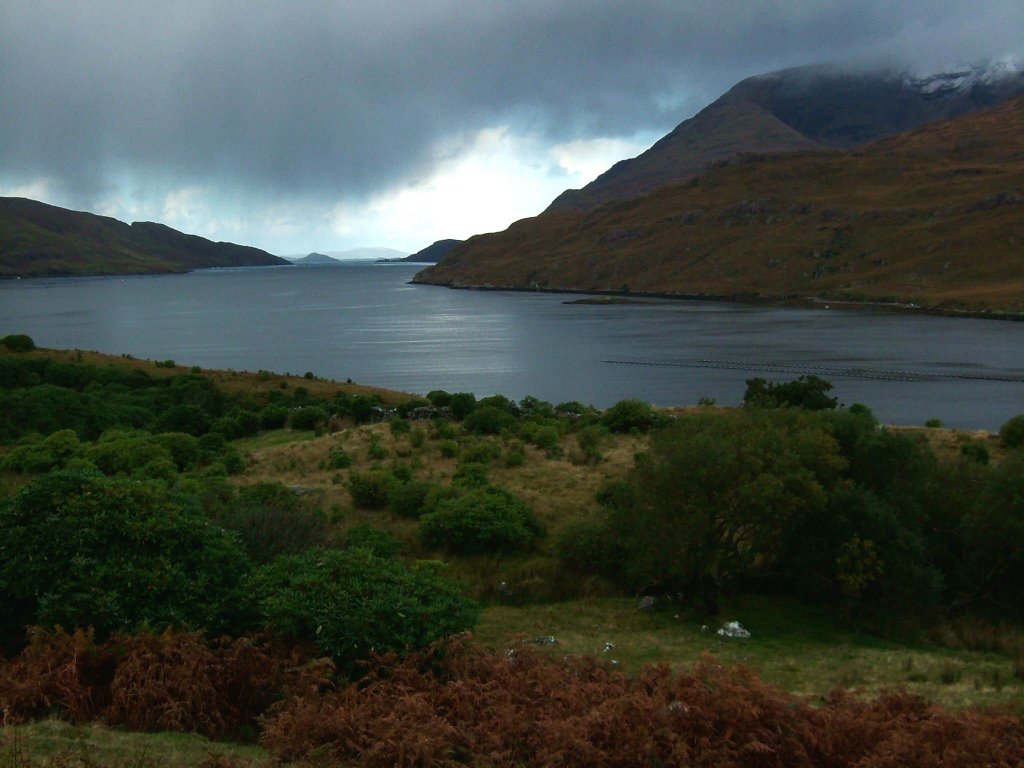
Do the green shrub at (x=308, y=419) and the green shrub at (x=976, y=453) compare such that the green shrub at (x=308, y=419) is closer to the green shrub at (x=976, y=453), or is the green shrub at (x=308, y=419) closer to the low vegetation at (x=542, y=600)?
the low vegetation at (x=542, y=600)

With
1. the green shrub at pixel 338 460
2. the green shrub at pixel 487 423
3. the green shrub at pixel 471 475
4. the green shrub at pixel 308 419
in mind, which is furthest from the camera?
the green shrub at pixel 308 419

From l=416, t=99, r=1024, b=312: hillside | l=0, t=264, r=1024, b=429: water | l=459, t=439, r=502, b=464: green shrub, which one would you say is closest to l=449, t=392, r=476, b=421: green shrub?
l=459, t=439, r=502, b=464: green shrub

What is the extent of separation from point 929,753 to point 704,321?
11319 centimetres

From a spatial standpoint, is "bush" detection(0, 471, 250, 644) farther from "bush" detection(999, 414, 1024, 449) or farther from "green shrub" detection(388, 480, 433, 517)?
"bush" detection(999, 414, 1024, 449)

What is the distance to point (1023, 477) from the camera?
16.3 metres

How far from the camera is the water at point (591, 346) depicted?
2630 inches

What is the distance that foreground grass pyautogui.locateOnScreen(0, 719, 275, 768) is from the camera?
23.6 feet

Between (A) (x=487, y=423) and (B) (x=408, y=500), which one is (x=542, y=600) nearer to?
(B) (x=408, y=500)

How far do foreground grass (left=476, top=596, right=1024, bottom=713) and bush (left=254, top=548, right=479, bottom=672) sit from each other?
1941 millimetres

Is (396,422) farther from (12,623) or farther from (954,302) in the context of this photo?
(954,302)

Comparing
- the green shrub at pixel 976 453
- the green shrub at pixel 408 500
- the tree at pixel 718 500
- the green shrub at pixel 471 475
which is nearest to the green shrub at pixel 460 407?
the green shrub at pixel 471 475

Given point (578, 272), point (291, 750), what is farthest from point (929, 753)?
point (578, 272)

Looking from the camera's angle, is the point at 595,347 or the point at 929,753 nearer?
the point at 929,753

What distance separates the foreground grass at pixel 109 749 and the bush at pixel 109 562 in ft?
6.80
